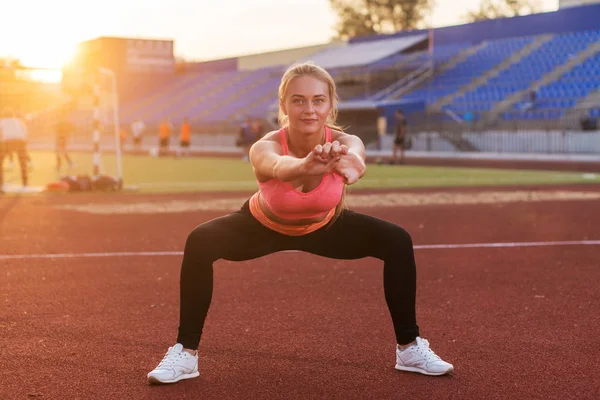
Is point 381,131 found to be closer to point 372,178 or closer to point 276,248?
point 372,178

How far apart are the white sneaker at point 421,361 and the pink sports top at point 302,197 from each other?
979 millimetres

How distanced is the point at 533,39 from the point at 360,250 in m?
39.8

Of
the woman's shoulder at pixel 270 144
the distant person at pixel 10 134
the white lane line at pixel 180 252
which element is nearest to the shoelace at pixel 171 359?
the woman's shoulder at pixel 270 144

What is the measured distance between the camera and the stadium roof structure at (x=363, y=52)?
1887 inches

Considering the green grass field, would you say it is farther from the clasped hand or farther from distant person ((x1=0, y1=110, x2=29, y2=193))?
the clasped hand

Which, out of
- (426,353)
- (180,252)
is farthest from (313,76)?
(180,252)

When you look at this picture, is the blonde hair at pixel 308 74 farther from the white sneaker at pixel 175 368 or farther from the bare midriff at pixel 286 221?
the white sneaker at pixel 175 368

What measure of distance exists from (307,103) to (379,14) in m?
82.9

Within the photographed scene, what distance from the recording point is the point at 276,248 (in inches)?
171

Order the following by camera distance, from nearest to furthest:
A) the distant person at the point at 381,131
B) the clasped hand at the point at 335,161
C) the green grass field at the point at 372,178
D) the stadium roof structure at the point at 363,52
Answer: the clasped hand at the point at 335,161, the green grass field at the point at 372,178, the distant person at the point at 381,131, the stadium roof structure at the point at 363,52

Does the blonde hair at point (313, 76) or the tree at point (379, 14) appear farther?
the tree at point (379, 14)

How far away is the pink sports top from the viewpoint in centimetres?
391

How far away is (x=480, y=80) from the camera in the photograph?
133 feet

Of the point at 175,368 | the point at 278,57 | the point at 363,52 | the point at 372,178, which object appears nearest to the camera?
the point at 175,368
